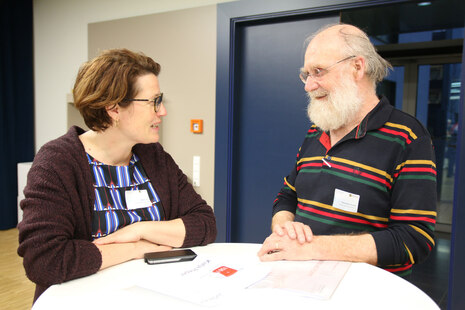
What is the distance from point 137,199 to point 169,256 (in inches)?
14.1

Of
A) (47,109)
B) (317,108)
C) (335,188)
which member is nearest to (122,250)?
(335,188)

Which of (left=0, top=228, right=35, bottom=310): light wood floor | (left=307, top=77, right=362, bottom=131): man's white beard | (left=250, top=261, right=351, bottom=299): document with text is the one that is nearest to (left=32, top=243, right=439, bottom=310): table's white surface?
(left=250, top=261, right=351, bottom=299): document with text

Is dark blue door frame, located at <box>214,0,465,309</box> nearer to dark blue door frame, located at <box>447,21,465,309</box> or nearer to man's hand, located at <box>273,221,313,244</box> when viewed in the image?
dark blue door frame, located at <box>447,21,465,309</box>

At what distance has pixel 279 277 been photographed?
1087mm

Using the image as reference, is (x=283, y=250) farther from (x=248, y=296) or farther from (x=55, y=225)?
(x=55, y=225)

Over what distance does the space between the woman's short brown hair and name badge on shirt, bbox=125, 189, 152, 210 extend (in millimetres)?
285

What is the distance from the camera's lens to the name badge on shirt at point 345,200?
4.83ft

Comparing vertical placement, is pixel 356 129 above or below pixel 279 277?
above

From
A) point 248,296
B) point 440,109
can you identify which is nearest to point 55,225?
point 248,296

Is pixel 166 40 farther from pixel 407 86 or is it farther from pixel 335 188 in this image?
pixel 407 86

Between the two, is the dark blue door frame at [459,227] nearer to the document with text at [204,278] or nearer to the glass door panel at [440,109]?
the document with text at [204,278]

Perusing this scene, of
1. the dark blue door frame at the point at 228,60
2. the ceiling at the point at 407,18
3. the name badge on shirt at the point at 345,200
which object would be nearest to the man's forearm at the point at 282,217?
the name badge on shirt at the point at 345,200

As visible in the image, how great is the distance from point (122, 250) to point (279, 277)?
0.52m

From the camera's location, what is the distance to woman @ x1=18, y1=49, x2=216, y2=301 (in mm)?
1146
